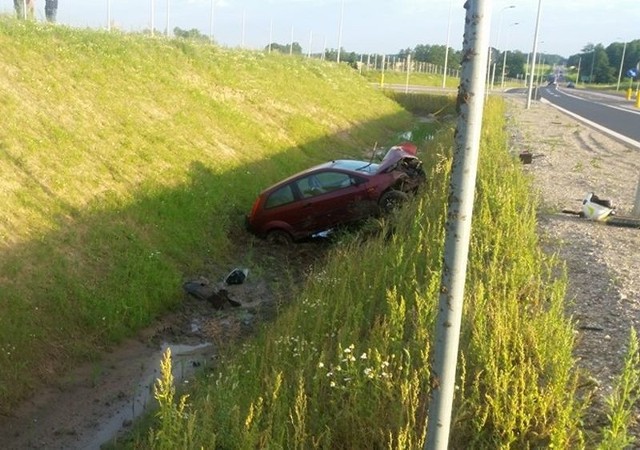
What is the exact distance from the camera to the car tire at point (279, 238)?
1440cm

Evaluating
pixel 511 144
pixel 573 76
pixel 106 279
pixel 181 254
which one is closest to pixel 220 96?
pixel 511 144

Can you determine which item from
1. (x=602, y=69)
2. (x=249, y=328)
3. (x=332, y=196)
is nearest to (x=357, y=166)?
(x=332, y=196)

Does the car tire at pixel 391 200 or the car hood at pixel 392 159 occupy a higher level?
the car hood at pixel 392 159

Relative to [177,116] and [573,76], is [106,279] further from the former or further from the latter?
[573,76]

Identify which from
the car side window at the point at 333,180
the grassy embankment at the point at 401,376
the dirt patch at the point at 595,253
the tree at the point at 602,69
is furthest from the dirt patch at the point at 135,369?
the tree at the point at 602,69

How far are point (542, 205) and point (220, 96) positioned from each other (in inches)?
602

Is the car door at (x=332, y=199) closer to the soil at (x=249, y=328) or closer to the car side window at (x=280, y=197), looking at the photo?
the car side window at (x=280, y=197)

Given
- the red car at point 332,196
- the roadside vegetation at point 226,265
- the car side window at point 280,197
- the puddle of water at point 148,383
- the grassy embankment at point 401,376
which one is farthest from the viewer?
the car side window at point 280,197

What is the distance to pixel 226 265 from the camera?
44.5 ft

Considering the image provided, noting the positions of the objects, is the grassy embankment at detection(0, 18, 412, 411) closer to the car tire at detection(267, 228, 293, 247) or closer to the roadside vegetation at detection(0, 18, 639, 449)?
the roadside vegetation at detection(0, 18, 639, 449)

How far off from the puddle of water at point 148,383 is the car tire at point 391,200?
4597mm

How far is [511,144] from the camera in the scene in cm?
2241

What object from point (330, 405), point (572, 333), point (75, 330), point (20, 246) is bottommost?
point (75, 330)

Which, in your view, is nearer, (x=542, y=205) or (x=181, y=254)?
(x=542, y=205)
